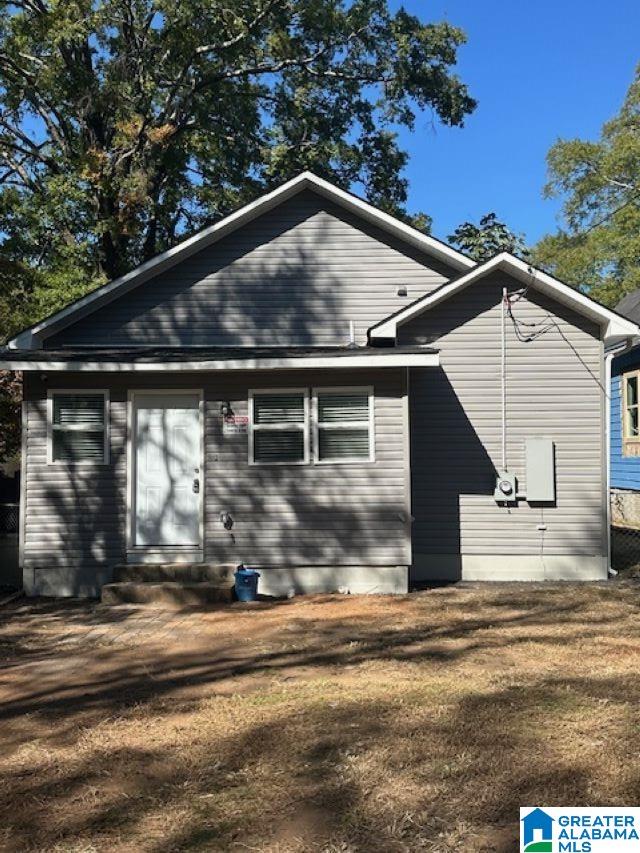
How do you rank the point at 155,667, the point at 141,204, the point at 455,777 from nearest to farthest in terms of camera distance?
the point at 455,777 → the point at 155,667 → the point at 141,204

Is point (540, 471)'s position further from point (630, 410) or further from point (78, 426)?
point (630, 410)

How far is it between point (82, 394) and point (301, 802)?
25.7 ft

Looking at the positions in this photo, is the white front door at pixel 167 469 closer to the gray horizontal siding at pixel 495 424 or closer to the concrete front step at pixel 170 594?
the concrete front step at pixel 170 594

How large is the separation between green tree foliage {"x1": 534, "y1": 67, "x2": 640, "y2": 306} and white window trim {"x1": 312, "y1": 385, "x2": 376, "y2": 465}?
19884 mm

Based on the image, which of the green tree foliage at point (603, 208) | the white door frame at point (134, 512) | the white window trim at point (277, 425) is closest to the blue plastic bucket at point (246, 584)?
the white door frame at point (134, 512)

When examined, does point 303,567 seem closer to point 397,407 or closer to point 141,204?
point 397,407

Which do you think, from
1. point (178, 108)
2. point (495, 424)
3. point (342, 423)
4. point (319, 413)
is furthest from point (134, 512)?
point (178, 108)

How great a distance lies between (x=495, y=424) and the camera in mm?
11242

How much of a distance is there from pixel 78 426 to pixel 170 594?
2.77m

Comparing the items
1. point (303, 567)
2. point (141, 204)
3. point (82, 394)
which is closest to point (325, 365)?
point (303, 567)

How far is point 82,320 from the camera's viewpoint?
12.1 m

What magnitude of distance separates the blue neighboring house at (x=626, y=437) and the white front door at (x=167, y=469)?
10.0 meters

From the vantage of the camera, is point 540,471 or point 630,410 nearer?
point 540,471

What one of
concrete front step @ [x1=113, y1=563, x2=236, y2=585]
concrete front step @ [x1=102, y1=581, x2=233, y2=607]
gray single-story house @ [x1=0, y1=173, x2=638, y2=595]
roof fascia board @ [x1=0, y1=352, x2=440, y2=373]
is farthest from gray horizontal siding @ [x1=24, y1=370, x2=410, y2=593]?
concrete front step @ [x1=102, y1=581, x2=233, y2=607]
